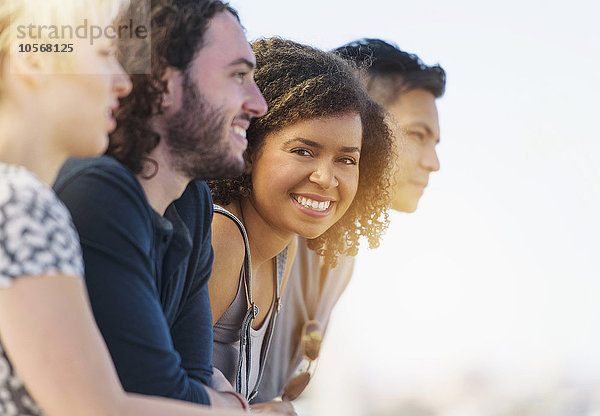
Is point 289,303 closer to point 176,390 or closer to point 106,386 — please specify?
point 176,390

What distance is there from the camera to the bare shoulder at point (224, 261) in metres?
1.82

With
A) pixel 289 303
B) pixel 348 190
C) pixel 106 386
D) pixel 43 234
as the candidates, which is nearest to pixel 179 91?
pixel 43 234

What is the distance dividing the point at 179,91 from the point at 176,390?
19.5 inches

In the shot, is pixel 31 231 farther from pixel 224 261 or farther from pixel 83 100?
pixel 224 261

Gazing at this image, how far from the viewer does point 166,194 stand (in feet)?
4.18

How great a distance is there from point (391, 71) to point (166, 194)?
1870 mm

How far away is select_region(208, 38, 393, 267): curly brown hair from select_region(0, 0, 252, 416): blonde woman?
0.90 meters

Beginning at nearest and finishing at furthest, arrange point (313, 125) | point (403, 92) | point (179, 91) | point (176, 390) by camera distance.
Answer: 1. point (176, 390)
2. point (179, 91)
3. point (313, 125)
4. point (403, 92)

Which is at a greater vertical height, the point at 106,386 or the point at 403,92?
the point at 403,92

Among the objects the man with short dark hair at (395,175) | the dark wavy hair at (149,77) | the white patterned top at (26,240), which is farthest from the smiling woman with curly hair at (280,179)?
the white patterned top at (26,240)

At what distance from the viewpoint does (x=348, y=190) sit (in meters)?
2.01

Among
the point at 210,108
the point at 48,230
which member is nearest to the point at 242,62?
the point at 210,108

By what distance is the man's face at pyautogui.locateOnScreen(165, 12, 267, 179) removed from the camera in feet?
4.09

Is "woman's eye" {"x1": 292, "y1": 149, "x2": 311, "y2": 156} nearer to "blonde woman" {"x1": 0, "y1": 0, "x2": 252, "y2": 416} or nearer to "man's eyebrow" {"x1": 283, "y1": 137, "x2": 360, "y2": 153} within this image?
"man's eyebrow" {"x1": 283, "y1": 137, "x2": 360, "y2": 153}
